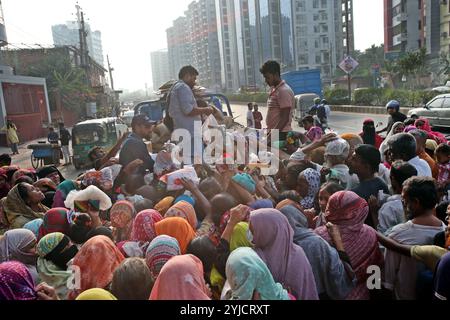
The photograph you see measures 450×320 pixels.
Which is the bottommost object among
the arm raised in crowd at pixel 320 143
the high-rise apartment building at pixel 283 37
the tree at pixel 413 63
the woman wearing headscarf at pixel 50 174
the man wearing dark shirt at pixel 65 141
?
the man wearing dark shirt at pixel 65 141

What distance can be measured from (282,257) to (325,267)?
0.35 metres

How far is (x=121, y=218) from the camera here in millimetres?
3568

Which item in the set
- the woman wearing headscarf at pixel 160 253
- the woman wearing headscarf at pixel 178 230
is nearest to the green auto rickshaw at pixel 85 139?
the woman wearing headscarf at pixel 178 230

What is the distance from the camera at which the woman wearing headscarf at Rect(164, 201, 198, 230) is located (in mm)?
3314

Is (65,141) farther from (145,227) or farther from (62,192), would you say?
(145,227)

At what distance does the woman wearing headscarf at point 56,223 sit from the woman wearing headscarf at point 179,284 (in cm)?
139

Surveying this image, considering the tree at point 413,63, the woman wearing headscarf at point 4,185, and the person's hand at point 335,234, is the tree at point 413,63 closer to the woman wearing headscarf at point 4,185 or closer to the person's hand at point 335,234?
the woman wearing headscarf at point 4,185

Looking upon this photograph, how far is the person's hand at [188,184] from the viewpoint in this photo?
A: 385 centimetres

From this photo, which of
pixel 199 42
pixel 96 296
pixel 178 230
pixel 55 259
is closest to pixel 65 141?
pixel 55 259

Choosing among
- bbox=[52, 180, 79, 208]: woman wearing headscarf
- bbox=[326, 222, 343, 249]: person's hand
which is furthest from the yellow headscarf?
bbox=[52, 180, 79, 208]: woman wearing headscarf

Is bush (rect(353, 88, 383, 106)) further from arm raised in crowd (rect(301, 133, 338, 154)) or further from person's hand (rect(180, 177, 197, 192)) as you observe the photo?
person's hand (rect(180, 177, 197, 192))

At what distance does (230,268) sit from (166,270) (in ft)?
1.04

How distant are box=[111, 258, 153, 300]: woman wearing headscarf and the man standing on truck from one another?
9.72 feet

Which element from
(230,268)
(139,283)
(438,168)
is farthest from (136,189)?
(438,168)
